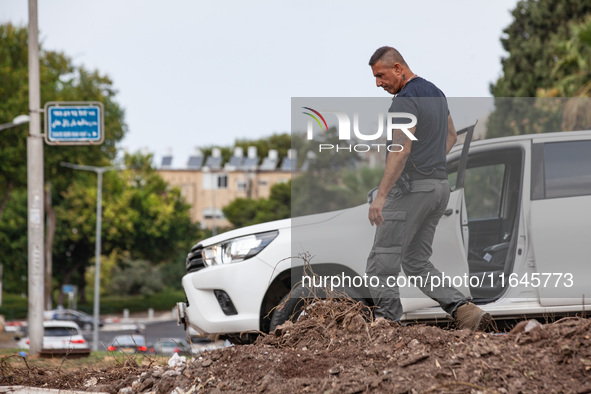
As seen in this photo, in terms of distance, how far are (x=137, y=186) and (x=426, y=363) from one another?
52853 mm

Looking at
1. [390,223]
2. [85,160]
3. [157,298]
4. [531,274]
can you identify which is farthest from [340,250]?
[157,298]

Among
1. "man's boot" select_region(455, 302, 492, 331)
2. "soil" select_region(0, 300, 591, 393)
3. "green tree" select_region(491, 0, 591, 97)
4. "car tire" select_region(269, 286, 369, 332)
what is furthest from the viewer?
"green tree" select_region(491, 0, 591, 97)

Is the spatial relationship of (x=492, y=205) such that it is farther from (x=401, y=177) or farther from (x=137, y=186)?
(x=137, y=186)

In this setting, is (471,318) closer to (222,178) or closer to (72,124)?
(72,124)

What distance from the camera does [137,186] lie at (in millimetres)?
Result: 55812

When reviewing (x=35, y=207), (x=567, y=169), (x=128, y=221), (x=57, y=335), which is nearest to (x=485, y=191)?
(x=567, y=169)

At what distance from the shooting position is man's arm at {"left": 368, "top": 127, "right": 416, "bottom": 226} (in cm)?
589

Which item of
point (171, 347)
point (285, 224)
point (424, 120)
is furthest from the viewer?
point (171, 347)

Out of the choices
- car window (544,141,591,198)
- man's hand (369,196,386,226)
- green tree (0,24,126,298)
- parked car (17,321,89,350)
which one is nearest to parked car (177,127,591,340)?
car window (544,141,591,198)

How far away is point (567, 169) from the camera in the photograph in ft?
20.7

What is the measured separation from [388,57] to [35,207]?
766 centimetres

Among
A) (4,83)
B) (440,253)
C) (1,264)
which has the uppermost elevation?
(4,83)

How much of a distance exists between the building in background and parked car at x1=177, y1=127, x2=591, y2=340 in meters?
74.7

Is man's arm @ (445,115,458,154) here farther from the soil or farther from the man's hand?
the soil
